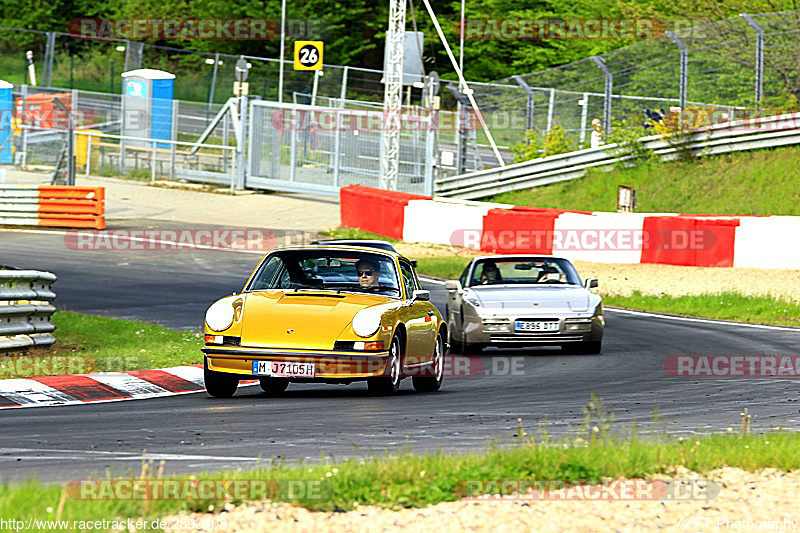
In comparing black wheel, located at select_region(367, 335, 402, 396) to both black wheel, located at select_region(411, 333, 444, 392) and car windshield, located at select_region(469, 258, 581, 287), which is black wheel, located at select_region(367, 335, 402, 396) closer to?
black wheel, located at select_region(411, 333, 444, 392)

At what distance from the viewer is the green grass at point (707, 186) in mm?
30203

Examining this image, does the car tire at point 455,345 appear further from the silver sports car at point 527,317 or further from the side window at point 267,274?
the side window at point 267,274

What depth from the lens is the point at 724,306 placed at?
20875mm

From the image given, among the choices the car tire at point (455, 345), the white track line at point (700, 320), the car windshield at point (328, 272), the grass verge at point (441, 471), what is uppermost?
the car windshield at point (328, 272)

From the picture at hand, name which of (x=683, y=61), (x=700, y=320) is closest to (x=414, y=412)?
(x=700, y=320)

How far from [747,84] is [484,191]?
Result: 862 centimetres

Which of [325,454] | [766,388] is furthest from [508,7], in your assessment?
[325,454]

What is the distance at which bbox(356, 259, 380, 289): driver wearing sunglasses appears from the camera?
1249 centimetres

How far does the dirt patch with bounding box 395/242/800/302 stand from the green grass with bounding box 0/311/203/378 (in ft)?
30.7

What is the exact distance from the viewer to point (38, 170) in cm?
4181

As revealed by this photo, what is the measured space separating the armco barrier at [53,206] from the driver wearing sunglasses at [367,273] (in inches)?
764

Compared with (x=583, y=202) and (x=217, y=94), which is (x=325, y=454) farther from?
(x=217, y=94)

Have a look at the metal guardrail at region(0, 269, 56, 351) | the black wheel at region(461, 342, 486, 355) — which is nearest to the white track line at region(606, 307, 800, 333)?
the black wheel at region(461, 342, 486, 355)

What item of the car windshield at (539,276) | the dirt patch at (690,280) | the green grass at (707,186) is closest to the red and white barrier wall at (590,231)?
the dirt patch at (690,280)
